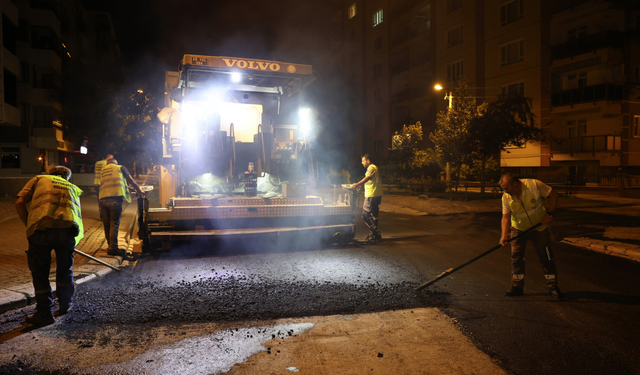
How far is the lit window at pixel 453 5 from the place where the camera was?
97.5ft

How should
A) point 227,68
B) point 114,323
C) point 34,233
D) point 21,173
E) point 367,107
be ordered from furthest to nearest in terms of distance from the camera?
point 367,107 → point 21,173 → point 227,68 → point 34,233 → point 114,323

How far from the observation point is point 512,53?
26.8m

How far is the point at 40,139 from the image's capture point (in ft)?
103

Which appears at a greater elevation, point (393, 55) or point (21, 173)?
point (393, 55)

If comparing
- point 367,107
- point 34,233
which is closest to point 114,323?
point 34,233

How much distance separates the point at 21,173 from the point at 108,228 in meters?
28.4

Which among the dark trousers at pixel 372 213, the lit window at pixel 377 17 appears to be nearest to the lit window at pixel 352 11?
the lit window at pixel 377 17

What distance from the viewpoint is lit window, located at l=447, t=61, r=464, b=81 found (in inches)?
1176

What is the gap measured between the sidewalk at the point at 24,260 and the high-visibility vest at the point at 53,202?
3.16ft

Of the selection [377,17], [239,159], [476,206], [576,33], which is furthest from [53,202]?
[377,17]

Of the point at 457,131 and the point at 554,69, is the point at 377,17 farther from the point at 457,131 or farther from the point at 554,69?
the point at 457,131

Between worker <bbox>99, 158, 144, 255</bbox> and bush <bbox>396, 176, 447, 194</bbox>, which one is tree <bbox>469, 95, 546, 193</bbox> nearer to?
bush <bbox>396, 176, 447, 194</bbox>

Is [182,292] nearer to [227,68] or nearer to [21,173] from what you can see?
[227,68]

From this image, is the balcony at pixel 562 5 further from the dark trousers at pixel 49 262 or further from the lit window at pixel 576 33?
the dark trousers at pixel 49 262
